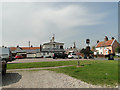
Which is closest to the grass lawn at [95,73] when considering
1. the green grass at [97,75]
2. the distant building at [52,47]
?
the green grass at [97,75]

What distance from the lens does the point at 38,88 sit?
5.93m

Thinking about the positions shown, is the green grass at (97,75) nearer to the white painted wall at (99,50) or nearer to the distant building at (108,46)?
the distant building at (108,46)

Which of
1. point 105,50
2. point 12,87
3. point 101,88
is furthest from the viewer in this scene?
point 105,50

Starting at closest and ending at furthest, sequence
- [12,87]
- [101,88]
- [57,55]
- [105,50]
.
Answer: [101,88] < [12,87] < [57,55] < [105,50]

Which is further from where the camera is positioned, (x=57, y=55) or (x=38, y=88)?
(x=57, y=55)

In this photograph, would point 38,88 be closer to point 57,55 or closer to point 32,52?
point 57,55

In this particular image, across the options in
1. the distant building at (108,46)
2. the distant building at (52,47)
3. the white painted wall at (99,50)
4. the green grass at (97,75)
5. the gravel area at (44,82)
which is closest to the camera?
the gravel area at (44,82)

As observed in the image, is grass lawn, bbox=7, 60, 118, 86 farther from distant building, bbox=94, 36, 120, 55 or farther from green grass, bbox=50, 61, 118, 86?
distant building, bbox=94, 36, 120, 55

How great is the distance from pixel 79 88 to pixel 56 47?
54631mm

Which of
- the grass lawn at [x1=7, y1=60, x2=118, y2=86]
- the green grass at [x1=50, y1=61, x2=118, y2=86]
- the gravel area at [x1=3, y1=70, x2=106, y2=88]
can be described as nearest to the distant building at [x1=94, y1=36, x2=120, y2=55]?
the grass lawn at [x1=7, y1=60, x2=118, y2=86]

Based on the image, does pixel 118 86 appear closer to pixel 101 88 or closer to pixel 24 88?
pixel 101 88

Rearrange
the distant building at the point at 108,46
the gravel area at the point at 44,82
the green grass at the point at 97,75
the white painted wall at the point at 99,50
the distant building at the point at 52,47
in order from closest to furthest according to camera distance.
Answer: the gravel area at the point at 44,82
the green grass at the point at 97,75
the distant building at the point at 108,46
the distant building at the point at 52,47
the white painted wall at the point at 99,50

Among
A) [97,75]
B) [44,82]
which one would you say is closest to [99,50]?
[97,75]

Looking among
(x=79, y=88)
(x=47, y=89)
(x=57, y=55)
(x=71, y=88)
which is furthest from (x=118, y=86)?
(x=57, y=55)
